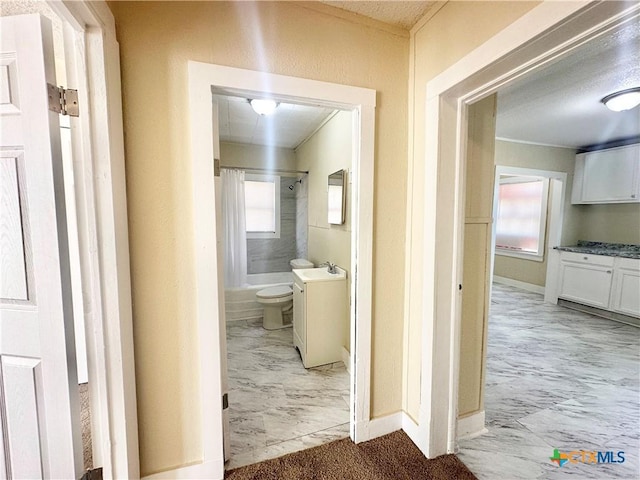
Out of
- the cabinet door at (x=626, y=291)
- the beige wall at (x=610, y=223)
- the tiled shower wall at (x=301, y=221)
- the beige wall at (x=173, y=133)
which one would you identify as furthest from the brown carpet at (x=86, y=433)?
the beige wall at (x=610, y=223)

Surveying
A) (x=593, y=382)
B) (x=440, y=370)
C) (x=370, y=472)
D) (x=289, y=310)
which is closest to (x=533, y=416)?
(x=593, y=382)

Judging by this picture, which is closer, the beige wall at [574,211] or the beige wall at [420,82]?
the beige wall at [420,82]

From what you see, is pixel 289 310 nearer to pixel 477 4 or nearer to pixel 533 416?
pixel 533 416

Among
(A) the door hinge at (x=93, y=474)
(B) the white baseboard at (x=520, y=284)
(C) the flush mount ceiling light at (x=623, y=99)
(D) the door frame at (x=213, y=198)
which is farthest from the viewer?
(B) the white baseboard at (x=520, y=284)

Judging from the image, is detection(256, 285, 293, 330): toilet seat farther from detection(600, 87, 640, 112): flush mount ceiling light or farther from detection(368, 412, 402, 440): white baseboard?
detection(600, 87, 640, 112): flush mount ceiling light

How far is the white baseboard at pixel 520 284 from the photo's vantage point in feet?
16.3

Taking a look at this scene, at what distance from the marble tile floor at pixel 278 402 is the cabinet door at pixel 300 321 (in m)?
0.13

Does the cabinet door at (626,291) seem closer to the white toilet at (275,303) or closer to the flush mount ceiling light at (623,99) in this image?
the flush mount ceiling light at (623,99)

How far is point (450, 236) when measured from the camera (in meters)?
1.45

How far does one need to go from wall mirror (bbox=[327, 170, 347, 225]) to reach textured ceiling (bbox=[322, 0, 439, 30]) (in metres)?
1.14

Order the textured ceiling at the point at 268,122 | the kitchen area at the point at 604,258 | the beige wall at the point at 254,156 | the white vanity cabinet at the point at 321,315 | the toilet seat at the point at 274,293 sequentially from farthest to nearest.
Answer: the beige wall at the point at 254,156 → the kitchen area at the point at 604,258 → the toilet seat at the point at 274,293 → the textured ceiling at the point at 268,122 → the white vanity cabinet at the point at 321,315

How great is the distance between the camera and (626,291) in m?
3.44

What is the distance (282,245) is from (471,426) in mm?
3382

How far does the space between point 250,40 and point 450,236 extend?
1.40m
